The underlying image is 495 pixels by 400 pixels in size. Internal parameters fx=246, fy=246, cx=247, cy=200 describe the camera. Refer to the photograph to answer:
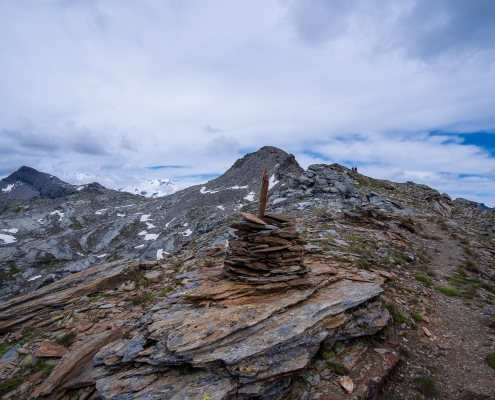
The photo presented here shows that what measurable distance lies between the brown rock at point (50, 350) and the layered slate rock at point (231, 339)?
8.50 feet

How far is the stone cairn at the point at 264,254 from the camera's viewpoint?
471 inches

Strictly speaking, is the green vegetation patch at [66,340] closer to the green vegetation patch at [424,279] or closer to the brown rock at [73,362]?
the brown rock at [73,362]

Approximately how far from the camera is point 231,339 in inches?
358

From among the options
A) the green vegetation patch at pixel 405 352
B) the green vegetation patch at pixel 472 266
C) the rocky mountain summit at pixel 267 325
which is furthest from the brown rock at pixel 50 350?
the green vegetation patch at pixel 472 266

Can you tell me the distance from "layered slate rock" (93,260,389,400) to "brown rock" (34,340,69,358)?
102 inches

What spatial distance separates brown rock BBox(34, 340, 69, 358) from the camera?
10.3 metres

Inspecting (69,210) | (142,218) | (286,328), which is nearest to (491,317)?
(286,328)

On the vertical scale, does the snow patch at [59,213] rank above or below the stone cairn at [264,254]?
below

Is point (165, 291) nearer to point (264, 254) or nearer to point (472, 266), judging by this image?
point (264, 254)

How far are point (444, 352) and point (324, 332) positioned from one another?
5.71 meters

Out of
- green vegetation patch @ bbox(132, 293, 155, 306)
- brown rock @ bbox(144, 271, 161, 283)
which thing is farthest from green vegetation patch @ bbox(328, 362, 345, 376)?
brown rock @ bbox(144, 271, 161, 283)

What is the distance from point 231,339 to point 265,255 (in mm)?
4222

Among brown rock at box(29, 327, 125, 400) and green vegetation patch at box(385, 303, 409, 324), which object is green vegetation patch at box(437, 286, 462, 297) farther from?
brown rock at box(29, 327, 125, 400)

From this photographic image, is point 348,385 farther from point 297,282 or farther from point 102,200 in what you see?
point 102,200
